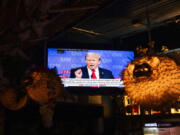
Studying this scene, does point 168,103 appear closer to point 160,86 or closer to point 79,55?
point 160,86

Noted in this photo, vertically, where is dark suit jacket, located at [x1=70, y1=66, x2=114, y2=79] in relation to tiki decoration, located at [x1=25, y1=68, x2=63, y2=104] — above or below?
above

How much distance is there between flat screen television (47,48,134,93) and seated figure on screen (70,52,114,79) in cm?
3

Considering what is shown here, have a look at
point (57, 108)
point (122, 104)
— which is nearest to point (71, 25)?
point (57, 108)

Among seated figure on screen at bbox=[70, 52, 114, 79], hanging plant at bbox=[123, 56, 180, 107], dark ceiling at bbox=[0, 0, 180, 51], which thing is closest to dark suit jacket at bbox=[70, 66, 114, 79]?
seated figure on screen at bbox=[70, 52, 114, 79]

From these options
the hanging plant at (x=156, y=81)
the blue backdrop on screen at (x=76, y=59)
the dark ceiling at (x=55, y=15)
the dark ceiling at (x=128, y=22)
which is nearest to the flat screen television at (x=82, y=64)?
the blue backdrop on screen at (x=76, y=59)

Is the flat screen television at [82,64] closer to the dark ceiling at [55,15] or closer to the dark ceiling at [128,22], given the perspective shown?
the dark ceiling at [128,22]

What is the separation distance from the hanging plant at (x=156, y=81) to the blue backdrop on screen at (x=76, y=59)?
2.61 m

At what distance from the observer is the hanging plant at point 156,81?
5.03ft

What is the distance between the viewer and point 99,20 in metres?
4.32

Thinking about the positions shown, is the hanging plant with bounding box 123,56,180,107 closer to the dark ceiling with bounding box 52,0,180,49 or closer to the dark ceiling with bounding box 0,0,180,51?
the dark ceiling with bounding box 0,0,180,51

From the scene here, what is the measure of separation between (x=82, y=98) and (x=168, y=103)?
4.35 meters

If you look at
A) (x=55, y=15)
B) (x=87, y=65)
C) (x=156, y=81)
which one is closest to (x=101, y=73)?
(x=87, y=65)

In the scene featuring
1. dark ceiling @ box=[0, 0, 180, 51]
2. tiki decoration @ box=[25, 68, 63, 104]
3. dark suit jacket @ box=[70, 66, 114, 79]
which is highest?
dark ceiling @ box=[0, 0, 180, 51]

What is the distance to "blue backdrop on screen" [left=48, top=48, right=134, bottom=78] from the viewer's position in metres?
4.24
